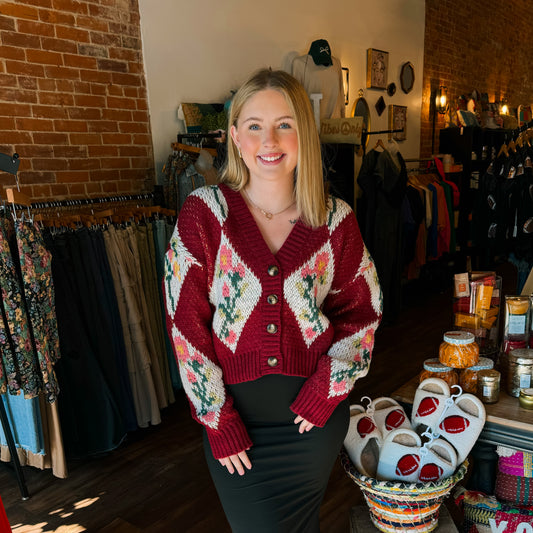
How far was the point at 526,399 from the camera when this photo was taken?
146 cm

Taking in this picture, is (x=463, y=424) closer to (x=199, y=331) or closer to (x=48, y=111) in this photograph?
(x=199, y=331)

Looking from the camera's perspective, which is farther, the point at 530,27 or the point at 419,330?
the point at 530,27

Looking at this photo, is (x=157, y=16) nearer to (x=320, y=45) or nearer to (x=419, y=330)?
(x=320, y=45)

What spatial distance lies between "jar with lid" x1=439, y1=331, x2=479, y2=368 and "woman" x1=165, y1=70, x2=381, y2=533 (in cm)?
40

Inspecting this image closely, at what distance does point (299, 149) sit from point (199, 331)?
0.57m

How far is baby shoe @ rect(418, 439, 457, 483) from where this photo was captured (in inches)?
53.4

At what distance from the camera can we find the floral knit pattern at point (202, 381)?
1.22m

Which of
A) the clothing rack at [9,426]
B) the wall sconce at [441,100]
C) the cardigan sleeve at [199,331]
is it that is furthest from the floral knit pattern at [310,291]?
the wall sconce at [441,100]

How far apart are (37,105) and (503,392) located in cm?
275

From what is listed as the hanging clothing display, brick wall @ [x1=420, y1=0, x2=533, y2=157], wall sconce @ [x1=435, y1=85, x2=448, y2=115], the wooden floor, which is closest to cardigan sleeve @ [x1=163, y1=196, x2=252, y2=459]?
the wooden floor

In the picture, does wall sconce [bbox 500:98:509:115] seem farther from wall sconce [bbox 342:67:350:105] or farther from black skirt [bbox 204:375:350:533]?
black skirt [bbox 204:375:350:533]

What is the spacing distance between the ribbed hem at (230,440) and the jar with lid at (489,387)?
79 centimetres

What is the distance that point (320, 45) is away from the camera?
4367mm

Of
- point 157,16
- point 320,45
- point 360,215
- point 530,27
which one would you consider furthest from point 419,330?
point 530,27
